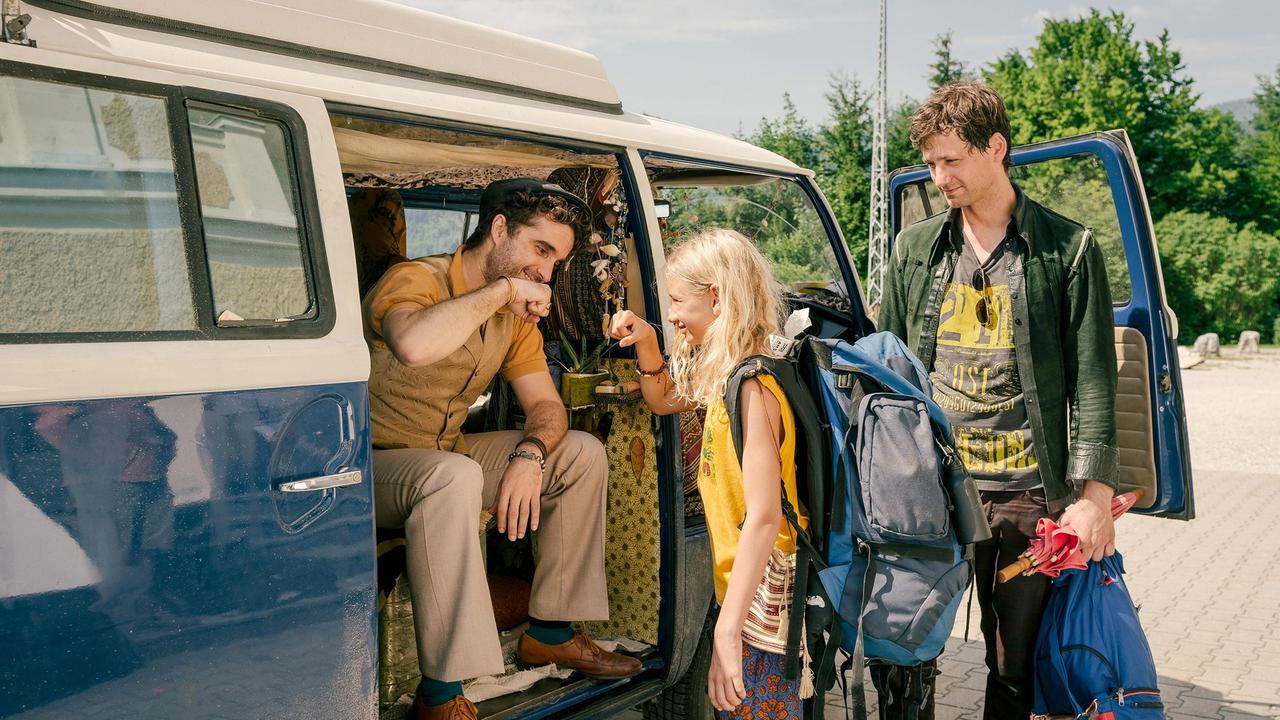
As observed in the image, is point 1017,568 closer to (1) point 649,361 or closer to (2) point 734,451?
(2) point 734,451

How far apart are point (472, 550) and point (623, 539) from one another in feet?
2.90

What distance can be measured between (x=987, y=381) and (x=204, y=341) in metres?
2.18

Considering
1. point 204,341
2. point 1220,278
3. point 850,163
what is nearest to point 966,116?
point 204,341

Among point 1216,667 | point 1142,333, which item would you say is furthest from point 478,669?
point 1216,667

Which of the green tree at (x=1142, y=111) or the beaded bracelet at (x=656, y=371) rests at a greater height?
the green tree at (x=1142, y=111)

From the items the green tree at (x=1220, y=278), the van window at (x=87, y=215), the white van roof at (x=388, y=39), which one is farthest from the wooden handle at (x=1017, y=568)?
the green tree at (x=1220, y=278)

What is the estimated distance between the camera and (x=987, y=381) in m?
3.18

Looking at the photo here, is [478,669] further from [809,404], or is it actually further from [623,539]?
[809,404]

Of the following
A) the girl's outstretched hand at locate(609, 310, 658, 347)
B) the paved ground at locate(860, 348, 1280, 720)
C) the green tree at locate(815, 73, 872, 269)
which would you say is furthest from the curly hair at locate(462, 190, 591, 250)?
the green tree at locate(815, 73, 872, 269)

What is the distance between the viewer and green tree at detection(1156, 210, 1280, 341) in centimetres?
3397

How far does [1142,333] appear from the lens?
146 inches

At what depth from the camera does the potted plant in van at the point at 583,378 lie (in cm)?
387

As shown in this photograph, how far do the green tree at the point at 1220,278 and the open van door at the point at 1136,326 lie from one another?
33438mm

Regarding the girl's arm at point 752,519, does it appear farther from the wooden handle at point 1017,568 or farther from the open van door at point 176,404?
the wooden handle at point 1017,568
